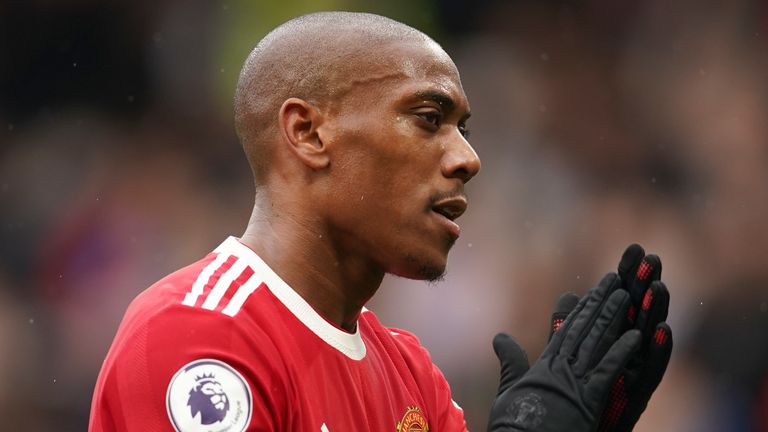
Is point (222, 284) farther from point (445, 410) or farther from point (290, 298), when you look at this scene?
point (445, 410)

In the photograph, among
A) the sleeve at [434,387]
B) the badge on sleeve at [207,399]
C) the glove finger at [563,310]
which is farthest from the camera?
the sleeve at [434,387]

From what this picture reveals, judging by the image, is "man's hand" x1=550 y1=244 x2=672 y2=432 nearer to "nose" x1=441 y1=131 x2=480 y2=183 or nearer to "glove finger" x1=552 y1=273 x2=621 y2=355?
A: "glove finger" x1=552 y1=273 x2=621 y2=355

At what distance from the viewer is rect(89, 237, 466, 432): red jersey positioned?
8.41 feet

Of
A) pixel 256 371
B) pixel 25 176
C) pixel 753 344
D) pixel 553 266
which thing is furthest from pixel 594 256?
pixel 256 371

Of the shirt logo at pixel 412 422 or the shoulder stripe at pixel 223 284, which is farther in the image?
the shirt logo at pixel 412 422

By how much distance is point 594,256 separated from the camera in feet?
22.7

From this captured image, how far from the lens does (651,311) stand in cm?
320

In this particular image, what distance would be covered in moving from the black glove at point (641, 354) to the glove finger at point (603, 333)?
2.5 inches

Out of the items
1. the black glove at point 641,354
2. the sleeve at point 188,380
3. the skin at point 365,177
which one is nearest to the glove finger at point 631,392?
the black glove at point 641,354

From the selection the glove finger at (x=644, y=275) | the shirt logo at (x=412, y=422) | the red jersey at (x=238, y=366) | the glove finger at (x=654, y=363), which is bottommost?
the shirt logo at (x=412, y=422)

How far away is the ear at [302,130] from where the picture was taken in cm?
313

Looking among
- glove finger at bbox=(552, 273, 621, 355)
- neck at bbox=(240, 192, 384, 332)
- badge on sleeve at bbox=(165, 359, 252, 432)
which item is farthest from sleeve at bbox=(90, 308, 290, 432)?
glove finger at bbox=(552, 273, 621, 355)

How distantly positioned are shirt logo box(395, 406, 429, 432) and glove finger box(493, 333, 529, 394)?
0.86 ft

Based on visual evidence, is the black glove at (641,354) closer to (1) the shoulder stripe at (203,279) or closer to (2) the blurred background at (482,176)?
(1) the shoulder stripe at (203,279)
